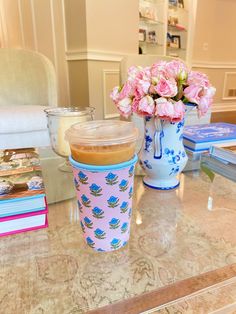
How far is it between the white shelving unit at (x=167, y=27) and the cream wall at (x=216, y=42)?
338 mm

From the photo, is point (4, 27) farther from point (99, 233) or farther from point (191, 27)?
point (99, 233)

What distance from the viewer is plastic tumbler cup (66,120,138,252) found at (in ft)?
1.27

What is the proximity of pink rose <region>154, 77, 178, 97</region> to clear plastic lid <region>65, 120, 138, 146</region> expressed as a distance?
0.15 meters

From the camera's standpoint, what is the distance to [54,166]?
0.84 meters

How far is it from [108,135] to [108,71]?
7.41 ft

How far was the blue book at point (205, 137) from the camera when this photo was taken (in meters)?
0.81

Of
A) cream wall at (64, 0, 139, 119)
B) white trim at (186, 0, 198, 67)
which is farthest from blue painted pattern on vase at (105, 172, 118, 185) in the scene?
white trim at (186, 0, 198, 67)

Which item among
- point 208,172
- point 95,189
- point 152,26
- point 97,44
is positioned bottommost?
point 208,172

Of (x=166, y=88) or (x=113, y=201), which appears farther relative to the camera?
(x=166, y=88)

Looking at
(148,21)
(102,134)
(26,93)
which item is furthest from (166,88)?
(148,21)

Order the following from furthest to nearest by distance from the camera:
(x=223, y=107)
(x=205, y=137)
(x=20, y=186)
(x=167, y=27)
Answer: (x=223, y=107) < (x=167, y=27) < (x=205, y=137) < (x=20, y=186)

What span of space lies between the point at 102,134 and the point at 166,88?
221 mm

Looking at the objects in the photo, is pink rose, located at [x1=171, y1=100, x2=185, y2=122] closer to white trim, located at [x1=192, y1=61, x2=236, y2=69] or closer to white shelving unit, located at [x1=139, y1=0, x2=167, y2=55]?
white shelving unit, located at [x1=139, y1=0, x2=167, y2=55]

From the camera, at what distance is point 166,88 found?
1.77ft
